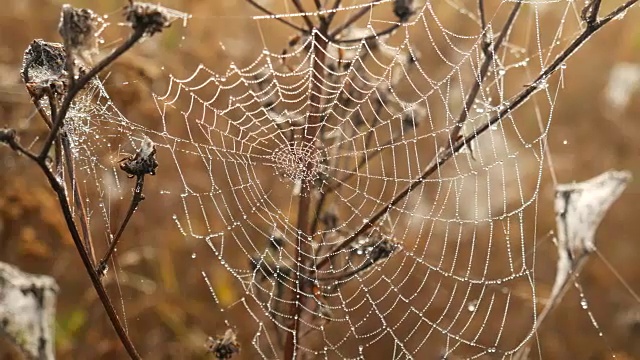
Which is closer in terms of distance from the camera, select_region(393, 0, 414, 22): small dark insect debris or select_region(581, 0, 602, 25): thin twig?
select_region(581, 0, 602, 25): thin twig

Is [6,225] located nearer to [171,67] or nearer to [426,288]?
[171,67]

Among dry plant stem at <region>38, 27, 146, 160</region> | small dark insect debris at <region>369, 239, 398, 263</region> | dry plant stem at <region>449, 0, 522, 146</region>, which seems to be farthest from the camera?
small dark insect debris at <region>369, 239, 398, 263</region>

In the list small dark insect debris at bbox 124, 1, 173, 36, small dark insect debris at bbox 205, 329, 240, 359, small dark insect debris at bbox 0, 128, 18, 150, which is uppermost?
small dark insect debris at bbox 124, 1, 173, 36

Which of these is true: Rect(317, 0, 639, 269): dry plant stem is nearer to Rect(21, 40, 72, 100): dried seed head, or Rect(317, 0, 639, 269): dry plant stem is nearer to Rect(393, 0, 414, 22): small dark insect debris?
Rect(393, 0, 414, 22): small dark insect debris

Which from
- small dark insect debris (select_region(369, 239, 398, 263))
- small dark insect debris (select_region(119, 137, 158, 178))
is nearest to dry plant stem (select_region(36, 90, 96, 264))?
small dark insect debris (select_region(119, 137, 158, 178))

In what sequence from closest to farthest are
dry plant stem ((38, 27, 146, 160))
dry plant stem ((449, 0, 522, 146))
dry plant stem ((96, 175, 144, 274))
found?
dry plant stem ((38, 27, 146, 160)) < dry plant stem ((96, 175, 144, 274)) < dry plant stem ((449, 0, 522, 146))

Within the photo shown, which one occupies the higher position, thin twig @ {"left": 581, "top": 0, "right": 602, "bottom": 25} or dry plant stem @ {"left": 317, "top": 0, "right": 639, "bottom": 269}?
thin twig @ {"left": 581, "top": 0, "right": 602, "bottom": 25}

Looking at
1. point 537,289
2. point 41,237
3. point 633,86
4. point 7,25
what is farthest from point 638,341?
point 7,25

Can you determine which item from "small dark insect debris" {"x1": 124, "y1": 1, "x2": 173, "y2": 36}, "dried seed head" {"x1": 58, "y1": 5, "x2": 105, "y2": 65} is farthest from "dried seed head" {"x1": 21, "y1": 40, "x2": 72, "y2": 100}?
"small dark insect debris" {"x1": 124, "y1": 1, "x2": 173, "y2": 36}
